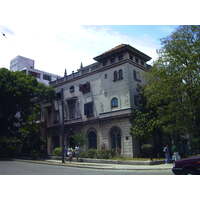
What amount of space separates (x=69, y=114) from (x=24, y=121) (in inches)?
260

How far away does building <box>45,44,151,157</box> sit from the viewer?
2911cm

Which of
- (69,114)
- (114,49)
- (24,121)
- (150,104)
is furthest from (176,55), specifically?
(24,121)

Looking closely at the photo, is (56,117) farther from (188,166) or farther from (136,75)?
(188,166)

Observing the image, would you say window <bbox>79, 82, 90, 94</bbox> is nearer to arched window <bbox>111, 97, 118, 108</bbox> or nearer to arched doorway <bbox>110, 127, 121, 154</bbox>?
arched window <bbox>111, 97, 118, 108</bbox>

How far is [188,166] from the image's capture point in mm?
11664

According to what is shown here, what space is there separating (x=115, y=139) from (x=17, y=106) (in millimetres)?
14979

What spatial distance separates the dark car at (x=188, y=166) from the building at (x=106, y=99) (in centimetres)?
1552

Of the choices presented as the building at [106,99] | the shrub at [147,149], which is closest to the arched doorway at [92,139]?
the building at [106,99]

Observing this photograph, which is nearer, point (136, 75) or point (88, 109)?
point (136, 75)

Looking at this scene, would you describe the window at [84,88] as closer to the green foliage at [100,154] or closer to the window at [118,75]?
the window at [118,75]

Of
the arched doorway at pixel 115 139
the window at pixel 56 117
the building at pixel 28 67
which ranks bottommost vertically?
the arched doorway at pixel 115 139

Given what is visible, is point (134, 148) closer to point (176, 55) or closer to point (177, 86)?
point (177, 86)

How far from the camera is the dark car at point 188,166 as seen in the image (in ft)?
37.3

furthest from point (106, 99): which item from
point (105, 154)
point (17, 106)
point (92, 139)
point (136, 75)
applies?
point (17, 106)
